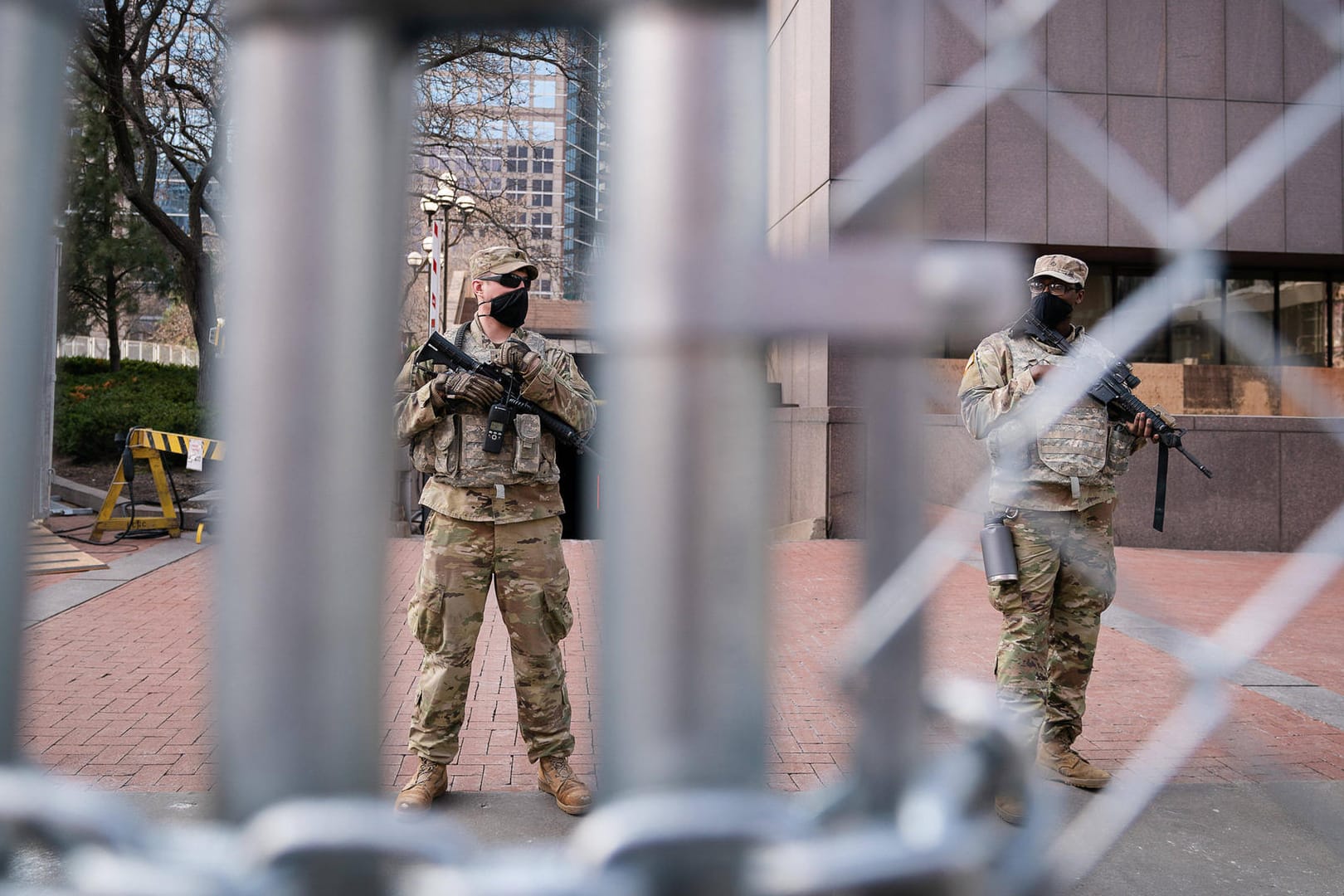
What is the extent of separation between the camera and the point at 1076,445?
3834 millimetres

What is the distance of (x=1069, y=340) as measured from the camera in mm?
4051

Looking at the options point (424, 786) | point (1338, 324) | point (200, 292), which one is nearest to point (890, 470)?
point (424, 786)

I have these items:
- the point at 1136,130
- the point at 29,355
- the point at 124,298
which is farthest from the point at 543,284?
the point at 29,355

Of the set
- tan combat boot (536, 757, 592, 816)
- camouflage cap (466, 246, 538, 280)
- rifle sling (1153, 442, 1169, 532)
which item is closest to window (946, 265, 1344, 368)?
rifle sling (1153, 442, 1169, 532)

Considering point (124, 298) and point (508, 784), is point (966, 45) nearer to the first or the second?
point (508, 784)

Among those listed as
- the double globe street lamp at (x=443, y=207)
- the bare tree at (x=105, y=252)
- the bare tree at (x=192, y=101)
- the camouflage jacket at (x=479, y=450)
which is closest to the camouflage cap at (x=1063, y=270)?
the camouflage jacket at (x=479, y=450)

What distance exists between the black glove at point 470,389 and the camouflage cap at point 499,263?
43 centimetres

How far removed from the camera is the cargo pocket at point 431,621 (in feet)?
11.5

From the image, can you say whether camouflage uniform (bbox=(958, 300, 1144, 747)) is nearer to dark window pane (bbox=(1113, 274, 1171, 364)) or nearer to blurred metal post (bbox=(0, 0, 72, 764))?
blurred metal post (bbox=(0, 0, 72, 764))

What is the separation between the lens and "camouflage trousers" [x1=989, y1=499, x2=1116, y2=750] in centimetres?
365

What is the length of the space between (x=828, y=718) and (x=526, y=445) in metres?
2.01

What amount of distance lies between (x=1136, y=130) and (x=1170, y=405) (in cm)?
321

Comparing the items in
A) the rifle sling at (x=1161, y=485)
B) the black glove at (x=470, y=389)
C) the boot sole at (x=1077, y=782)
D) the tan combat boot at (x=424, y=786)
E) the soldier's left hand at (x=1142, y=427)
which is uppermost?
the black glove at (x=470, y=389)

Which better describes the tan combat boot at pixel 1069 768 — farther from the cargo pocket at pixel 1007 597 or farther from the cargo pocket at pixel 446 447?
the cargo pocket at pixel 446 447
